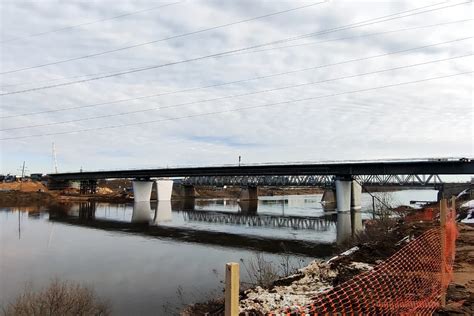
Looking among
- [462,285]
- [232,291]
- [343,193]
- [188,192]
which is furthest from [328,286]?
[188,192]

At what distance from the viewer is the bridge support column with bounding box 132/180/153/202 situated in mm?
117750

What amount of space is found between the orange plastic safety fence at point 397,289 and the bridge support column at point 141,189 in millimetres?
106198

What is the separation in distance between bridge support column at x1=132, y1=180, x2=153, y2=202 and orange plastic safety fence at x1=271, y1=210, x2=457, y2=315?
10620 cm

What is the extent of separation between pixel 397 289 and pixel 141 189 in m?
111

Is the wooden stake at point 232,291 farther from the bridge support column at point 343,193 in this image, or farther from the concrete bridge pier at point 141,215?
the bridge support column at point 343,193

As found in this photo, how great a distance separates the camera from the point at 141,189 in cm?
11819

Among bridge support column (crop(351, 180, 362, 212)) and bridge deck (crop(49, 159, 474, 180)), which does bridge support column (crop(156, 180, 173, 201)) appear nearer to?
bridge deck (crop(49, 159, 474, 180))

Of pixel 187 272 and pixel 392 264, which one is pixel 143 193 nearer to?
pixel 187 272

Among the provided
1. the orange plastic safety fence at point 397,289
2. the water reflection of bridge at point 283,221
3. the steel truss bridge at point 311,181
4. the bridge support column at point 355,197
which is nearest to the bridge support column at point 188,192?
the steel truss bridge at point 311,181

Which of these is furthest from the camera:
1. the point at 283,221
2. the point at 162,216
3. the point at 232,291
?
the point at 162,216

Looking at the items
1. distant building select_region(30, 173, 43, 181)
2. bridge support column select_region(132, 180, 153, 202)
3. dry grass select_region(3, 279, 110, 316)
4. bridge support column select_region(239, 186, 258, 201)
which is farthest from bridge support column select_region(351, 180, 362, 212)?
distant building select_region(30, 173, 43, 181)

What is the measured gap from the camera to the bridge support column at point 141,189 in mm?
117750

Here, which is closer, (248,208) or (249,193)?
(248,208)

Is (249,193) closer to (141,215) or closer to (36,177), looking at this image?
(141,215)
